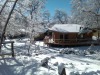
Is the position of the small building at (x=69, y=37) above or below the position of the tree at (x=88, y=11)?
below

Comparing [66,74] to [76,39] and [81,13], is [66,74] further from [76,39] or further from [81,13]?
[76,39]

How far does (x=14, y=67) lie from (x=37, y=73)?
1928mm

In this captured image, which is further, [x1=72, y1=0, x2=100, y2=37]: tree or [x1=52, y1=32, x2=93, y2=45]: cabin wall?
[x1=52, y1=32, x2=93, y2=45]: cabin wall

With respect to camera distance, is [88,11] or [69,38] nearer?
[88,11]

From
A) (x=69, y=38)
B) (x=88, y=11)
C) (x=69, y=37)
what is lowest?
(x=69, y=38)

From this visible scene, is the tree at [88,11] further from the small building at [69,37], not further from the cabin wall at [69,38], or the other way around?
the cabin wall at [69,38]

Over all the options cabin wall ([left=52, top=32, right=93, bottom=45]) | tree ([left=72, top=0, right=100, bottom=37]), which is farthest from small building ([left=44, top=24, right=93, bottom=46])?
tree ([left=72, top=0, right=100, bottom=37])

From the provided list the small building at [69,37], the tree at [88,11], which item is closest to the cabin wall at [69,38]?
the small building at [69,37]

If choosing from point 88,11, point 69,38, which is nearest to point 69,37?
point 69,38

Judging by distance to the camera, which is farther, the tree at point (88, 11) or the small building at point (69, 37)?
the small building at point (69, 37)

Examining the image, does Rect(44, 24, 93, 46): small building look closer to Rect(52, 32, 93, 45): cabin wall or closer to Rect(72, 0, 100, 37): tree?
Rect(52, 32, 93, 45): cabin wall

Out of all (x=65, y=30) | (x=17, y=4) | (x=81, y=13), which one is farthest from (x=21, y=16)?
(x=65, y=30)

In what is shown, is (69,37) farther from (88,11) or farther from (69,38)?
(88,11)

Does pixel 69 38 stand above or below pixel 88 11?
below
